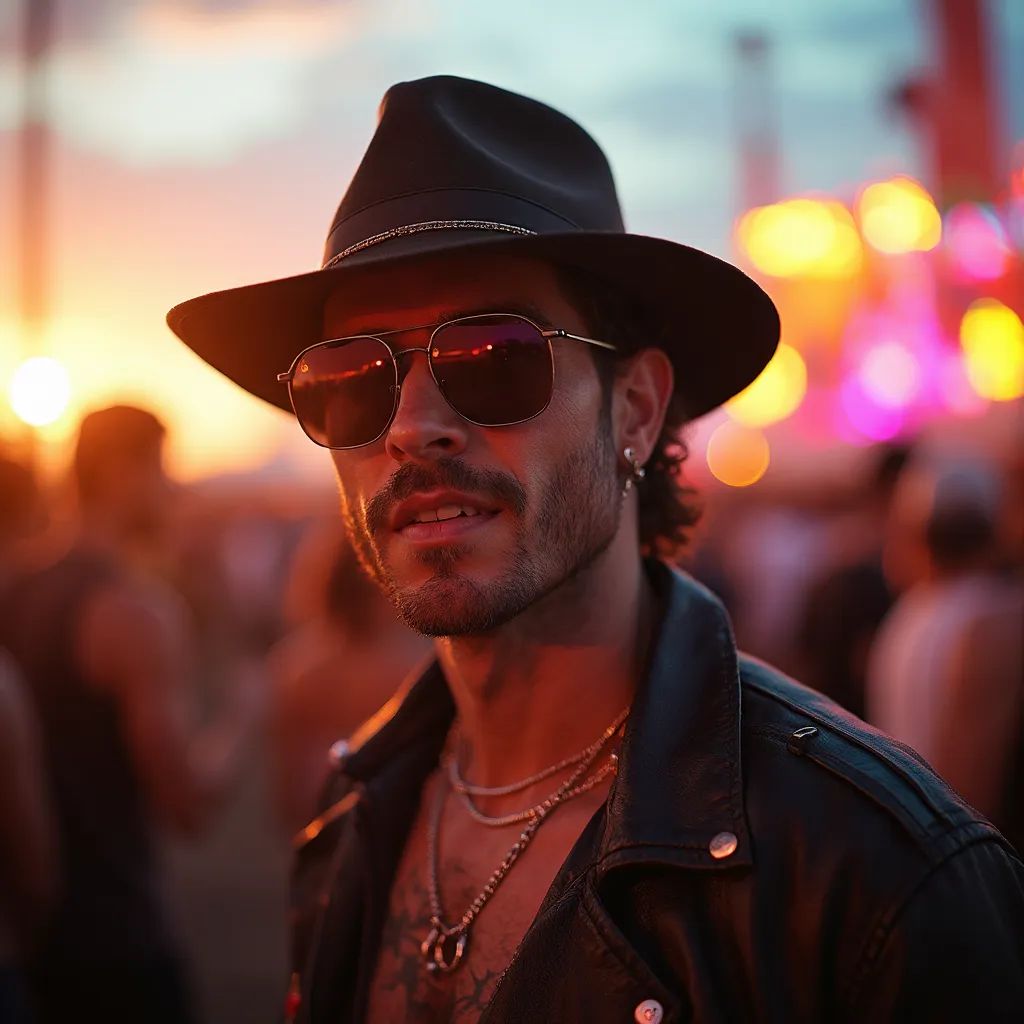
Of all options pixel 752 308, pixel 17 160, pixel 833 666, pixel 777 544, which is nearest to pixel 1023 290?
pixel 777 544

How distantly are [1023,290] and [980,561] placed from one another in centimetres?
1241

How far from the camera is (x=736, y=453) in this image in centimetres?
2330

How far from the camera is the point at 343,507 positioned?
223 centimetres

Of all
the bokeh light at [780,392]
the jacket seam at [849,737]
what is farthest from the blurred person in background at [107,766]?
the bokeh light at [780,392]

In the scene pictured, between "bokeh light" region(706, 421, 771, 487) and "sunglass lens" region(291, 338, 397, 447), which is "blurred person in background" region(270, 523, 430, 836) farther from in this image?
"bokeh light" region(706, 421, 771, 487)

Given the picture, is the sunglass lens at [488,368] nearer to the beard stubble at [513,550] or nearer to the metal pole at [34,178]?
the beard stubble at [513,550]

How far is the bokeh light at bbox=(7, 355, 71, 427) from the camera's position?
8.77m

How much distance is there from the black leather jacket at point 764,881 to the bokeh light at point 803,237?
18035 millimetres

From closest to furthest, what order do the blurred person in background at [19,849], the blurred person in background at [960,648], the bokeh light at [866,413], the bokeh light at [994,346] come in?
the blurred person in background at [19,849]
the blurred person in background at [960,648]
the bokeh light at [994,346]
the bokeh light at [866,413]

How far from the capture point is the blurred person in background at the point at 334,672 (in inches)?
170

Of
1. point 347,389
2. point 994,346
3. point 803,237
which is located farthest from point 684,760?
point 803,237

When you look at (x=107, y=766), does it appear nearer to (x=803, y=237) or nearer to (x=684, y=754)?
(x=684, y=754)

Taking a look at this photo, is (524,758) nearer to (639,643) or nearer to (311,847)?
(639,643)

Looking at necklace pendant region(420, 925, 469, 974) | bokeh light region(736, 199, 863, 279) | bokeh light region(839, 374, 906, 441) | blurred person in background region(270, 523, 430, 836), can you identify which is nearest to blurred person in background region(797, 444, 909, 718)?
blurred person in background region(270, 523, 430, 836)
